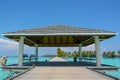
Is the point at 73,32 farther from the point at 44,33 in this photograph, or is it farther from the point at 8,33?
the point at 8,33

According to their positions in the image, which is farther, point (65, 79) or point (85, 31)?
point (85, 31)

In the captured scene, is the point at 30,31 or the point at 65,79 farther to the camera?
the point at 30,31

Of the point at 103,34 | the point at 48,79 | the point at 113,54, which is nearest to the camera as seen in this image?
the point at 48,79

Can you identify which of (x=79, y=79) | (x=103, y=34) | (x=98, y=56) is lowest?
(x=79, y=79)

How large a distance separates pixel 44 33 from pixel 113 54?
3151 inches

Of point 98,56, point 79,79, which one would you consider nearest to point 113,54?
point 98,56

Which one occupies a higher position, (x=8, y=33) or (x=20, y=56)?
(x=8, y=33)

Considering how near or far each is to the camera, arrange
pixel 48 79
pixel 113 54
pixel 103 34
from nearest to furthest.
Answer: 1. pixel 48 79
2. pixel 103 34
3. pixel 113 54

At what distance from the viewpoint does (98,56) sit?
54.4 ft

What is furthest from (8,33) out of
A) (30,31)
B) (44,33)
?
(44,33)

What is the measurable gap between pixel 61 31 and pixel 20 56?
3708 millimetres

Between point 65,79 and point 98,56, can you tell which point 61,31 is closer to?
point 98,56

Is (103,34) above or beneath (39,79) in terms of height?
above

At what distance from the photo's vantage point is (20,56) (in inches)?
645
